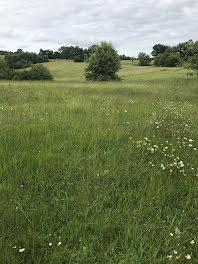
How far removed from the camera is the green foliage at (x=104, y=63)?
43500mm

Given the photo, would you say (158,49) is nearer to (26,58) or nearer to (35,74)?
(26,58)

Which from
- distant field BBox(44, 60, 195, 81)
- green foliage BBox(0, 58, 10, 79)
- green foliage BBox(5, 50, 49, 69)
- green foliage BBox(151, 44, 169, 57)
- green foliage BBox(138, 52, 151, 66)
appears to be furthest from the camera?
green foliage BBox(151, 44, 169, 57)

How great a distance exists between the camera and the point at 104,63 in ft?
145

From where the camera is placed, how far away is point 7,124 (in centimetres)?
540

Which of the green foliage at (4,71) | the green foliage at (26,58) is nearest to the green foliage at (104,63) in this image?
the green foliage at (4,71)

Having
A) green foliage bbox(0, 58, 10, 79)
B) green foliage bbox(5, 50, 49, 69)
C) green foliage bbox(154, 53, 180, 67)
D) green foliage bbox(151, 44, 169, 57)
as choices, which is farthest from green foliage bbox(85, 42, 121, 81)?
green foliage bbox(151, 44, 169, 57)

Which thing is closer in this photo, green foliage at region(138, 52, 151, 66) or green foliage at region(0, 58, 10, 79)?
green foliage at region(0, 58, 10, 79)

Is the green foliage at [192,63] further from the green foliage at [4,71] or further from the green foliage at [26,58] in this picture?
the green foliage at [26,58]

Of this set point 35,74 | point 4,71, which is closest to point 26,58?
point 4,71

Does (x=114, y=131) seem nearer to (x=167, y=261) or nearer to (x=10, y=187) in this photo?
(x=10, y=187)

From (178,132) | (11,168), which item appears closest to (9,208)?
(11,168)

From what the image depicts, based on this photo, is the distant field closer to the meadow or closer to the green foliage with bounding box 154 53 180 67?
the green foliage with bounding box 154 53 180 67

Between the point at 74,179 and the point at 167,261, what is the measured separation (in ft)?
6.00

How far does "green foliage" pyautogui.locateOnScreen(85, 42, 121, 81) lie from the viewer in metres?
43.5
